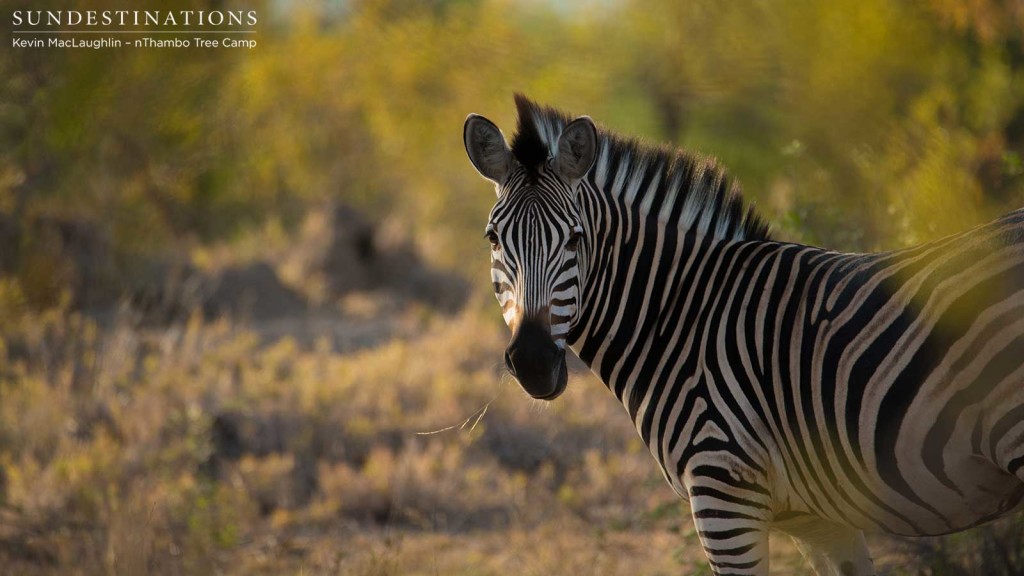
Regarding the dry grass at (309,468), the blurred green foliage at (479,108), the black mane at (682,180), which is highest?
the blurred green foliage at (479,108)

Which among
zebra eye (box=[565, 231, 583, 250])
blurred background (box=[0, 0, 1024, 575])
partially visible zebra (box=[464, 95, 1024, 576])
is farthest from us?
blurred background (box=[0, 0, 1024, 575])

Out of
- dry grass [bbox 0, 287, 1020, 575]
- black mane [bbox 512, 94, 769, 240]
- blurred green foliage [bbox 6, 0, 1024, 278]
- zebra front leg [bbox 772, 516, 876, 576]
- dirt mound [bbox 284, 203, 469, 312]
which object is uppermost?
blurred green foliage [bbox 6, 0, 1024, 278]

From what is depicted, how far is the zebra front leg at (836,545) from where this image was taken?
4.02 m

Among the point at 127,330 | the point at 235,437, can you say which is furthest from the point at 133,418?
the point at 127,330

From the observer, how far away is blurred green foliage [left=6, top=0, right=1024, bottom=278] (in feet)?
32.9

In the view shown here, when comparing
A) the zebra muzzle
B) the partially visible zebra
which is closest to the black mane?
the partially visible zebra

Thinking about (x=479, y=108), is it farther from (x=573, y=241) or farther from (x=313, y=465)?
(x=573, y=241)

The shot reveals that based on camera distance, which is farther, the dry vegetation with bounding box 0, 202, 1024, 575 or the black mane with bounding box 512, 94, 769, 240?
the dry vegetation with bounding box 0, 202, 1024, 575

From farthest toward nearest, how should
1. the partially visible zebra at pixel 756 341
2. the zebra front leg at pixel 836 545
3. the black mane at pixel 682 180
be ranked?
the black mane at pixel 682 180 < the zebra front leg at pixel 836 545 < the partially visible zebra at pixel 756 341

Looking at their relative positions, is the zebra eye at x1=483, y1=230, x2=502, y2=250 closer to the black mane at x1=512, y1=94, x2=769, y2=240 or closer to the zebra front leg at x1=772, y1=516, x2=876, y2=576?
the black mane at x1=512, y1=94, x2=769, y2=240

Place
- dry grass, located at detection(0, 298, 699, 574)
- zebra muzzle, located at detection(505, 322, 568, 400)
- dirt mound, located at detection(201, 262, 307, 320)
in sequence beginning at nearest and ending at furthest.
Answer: zebra muzzle, located at detection(505, 322, 568, 400), dry grass, located at detection(0, 298, 699, 574), dirt mound, located at detection(201, 262, 307, 320)

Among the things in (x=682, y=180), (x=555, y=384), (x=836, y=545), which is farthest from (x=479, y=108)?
(x=555, y=384)

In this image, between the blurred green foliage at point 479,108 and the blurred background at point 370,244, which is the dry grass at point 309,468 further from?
the blurred green foliage at point 479,108

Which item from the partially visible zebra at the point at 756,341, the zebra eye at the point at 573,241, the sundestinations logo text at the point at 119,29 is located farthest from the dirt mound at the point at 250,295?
the zebra eye at the point at 573,241
